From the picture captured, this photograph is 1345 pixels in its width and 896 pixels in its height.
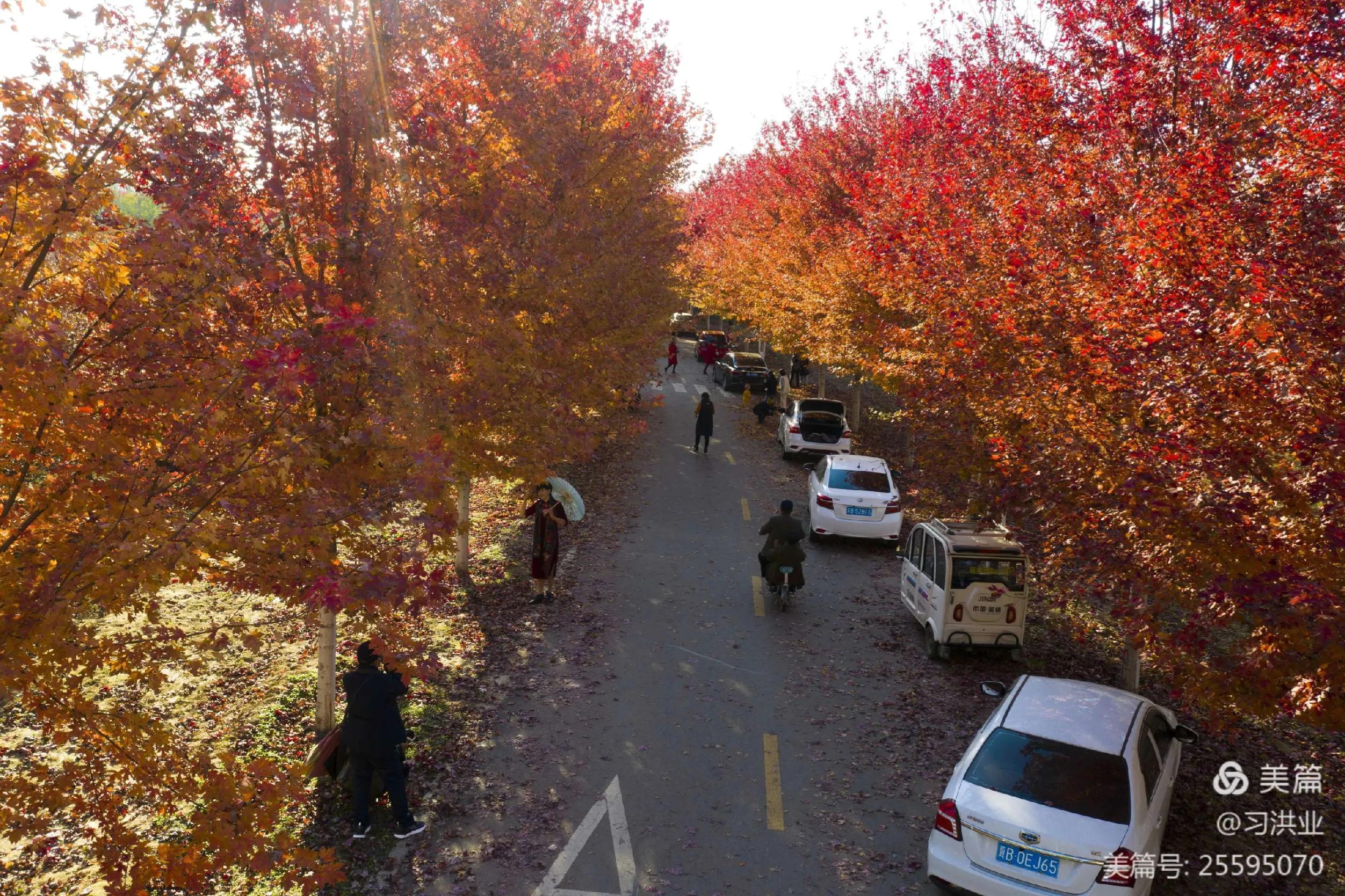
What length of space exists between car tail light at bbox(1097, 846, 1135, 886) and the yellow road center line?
283 centimetres

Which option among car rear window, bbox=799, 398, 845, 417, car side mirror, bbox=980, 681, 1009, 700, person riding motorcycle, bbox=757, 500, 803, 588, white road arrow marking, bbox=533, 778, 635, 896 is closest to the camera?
white road arrow marking, bbox=533, 778, 635, 896

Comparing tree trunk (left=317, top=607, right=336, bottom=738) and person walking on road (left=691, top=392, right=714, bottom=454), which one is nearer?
tree trunk (left=317, top=607, right=336, bottom=738)

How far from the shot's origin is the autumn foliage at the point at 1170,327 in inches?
248

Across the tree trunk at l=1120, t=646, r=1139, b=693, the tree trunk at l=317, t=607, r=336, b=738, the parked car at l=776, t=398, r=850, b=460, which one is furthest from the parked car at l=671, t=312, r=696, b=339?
the tree trunk at l=317, t=607, r=336, b=738

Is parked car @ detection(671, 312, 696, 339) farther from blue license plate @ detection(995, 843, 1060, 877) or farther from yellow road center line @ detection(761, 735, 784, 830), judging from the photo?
blue license plate @ detection(995, 843, 1060, 877)

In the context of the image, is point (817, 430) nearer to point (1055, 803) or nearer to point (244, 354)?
point (1055, 803)

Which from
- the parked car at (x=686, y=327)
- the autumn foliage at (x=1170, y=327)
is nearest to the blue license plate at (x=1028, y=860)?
the autumn foliage at (x=1170, y=327)

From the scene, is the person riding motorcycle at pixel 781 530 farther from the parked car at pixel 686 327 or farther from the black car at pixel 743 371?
the parked car at pixel 686 327

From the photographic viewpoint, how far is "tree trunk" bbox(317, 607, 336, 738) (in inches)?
376

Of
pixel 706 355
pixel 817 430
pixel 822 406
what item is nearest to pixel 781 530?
pixel 817 430

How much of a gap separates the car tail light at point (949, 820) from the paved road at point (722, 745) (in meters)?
0.76

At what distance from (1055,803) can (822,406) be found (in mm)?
19829

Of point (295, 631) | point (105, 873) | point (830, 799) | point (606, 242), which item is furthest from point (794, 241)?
point (105, 873)

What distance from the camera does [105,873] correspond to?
465 cm
